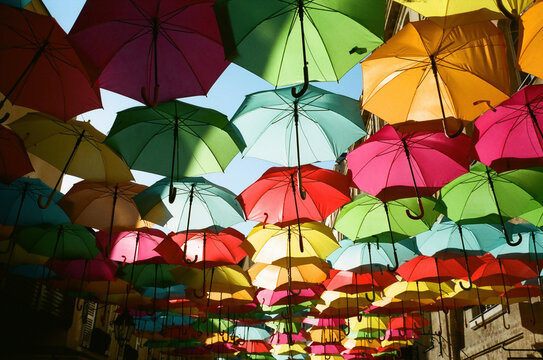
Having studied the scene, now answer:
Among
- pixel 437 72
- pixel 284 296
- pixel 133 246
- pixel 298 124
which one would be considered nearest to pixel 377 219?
pixel 298 124

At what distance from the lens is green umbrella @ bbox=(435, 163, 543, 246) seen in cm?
662

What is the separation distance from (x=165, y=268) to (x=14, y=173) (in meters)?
5.23

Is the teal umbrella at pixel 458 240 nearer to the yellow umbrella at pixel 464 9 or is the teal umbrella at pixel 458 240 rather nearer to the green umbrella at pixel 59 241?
the yellow umbrella at pixel 464 9

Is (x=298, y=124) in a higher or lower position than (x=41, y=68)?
higher

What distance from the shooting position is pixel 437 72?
4.87 m

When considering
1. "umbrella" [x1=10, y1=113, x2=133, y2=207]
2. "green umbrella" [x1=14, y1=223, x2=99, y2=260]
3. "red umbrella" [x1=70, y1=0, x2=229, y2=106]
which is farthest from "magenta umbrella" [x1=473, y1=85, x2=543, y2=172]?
"green umbrella" [x1=14, y1=223, x2=99, y2=260]

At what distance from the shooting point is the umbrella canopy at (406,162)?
611cm

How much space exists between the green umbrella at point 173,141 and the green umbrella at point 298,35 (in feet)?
4.76

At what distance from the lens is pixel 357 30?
14.7ft

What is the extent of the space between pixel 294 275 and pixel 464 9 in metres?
7.28

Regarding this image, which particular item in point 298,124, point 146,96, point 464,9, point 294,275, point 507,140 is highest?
point 298,124

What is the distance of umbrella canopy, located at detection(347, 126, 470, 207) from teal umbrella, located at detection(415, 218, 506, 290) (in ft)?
7.10

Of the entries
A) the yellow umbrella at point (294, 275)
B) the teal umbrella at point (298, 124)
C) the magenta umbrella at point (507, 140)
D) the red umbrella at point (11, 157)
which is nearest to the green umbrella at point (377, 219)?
the yellow umbrella at point (294, 275)

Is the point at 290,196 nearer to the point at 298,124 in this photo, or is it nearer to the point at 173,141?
the point at 298,124
